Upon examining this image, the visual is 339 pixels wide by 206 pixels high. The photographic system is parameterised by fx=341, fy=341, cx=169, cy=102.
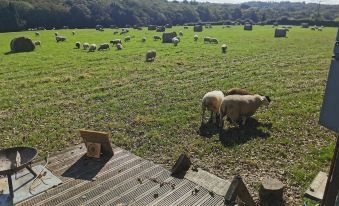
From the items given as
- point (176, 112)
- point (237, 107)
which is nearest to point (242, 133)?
point (237, 107)

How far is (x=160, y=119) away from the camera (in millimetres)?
16938

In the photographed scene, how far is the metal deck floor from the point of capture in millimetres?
10023

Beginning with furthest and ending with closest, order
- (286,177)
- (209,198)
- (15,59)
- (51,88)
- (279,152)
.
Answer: (15,59), (51,88), (279,152), (286,177), (209,198)

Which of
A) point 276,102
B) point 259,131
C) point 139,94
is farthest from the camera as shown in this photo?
point 139,94

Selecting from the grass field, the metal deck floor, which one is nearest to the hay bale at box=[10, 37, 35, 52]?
the grass field

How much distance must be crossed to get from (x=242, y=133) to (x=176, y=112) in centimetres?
429

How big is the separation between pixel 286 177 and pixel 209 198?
3.06 m

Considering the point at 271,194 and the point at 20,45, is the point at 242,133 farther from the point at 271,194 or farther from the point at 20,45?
the point at 20,45

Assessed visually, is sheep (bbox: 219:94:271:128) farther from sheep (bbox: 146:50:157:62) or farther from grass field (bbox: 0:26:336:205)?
sheep (bbox: 146:50:157:62)

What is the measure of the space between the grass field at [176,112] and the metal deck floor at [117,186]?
1094mm

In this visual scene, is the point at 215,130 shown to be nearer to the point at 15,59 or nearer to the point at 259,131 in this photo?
the point at 259,131

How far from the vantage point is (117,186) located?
10.8 meters

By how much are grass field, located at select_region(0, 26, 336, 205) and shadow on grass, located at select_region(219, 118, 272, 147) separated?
4 cm

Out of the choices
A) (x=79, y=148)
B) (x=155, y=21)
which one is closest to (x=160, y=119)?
(x=79, y=148)
